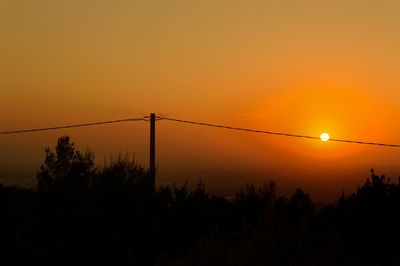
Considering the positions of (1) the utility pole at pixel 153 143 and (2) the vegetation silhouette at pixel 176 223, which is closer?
(2) the vegetation silhouette at pixel 176 223

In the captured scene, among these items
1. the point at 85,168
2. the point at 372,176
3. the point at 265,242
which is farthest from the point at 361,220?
the point at 85,168

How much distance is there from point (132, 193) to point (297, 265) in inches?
263

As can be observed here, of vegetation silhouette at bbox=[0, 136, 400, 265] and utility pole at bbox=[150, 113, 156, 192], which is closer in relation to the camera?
vegetation silhouette at bbox=[0, 136, 400, 265]

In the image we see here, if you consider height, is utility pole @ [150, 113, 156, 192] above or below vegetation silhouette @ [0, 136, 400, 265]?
above

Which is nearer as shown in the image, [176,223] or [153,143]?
[176,223]

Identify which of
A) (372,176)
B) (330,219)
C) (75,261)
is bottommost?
(75,261)

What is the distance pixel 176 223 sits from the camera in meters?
15.4

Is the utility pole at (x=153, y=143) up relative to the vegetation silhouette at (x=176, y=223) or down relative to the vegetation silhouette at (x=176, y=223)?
up

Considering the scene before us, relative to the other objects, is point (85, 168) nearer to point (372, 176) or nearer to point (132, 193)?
point (132, 193)

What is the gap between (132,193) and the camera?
51.9 ft

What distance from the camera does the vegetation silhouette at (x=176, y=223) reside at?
10.9 meters

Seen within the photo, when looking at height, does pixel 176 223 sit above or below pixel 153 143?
below

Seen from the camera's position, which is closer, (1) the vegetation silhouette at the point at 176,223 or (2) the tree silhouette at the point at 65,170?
(1) the vegetation silhouette at the point at 176,223

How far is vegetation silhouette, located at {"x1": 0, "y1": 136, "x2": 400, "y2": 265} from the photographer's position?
10.9m
